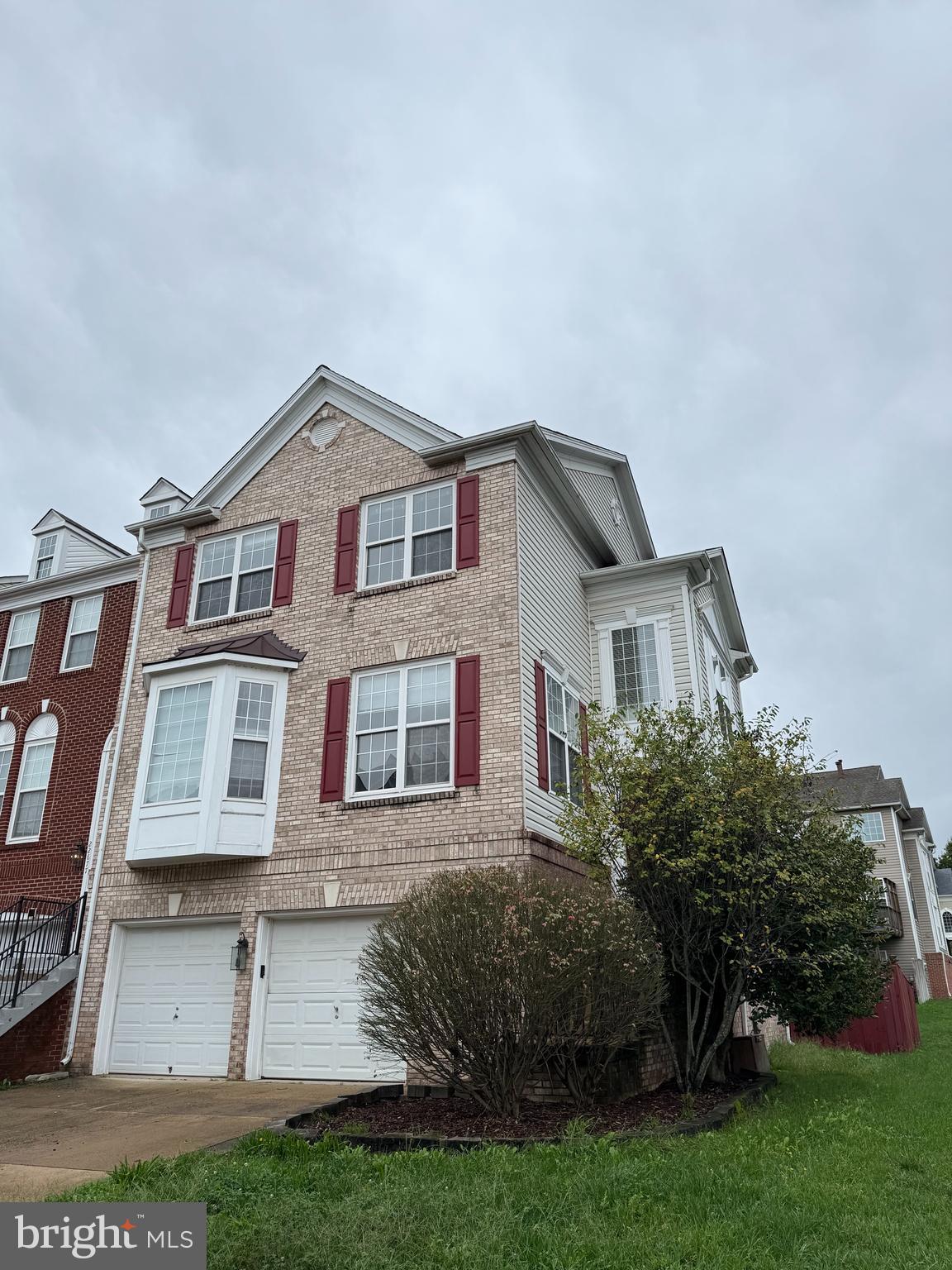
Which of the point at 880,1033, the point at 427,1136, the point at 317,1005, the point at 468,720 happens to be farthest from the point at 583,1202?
the point at 880,1033

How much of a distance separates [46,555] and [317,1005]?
12559 mm

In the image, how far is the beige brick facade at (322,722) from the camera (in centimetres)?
1246

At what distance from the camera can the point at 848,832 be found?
1273 cm

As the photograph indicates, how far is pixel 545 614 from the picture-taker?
14352mm

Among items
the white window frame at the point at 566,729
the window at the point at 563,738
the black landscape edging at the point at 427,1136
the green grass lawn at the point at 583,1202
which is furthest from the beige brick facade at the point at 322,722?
the green grass lawn at the point at 583,1202

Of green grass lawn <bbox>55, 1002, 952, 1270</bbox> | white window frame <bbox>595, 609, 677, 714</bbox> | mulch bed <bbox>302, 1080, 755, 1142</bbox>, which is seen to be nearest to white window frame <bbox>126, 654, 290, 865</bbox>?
mulch bed <bbox>302, 1080, 755, 1142</bbox>

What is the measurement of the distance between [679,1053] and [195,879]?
23.3 feet

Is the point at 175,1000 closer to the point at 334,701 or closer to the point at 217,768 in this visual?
the point at 217,768

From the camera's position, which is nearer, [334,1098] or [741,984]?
[334,1098]

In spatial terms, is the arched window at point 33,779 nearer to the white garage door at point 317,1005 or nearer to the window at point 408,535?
the white garage door at point 317,1005

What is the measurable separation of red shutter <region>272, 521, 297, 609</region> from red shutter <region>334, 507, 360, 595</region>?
2.83 ft

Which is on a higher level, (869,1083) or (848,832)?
(848,832)

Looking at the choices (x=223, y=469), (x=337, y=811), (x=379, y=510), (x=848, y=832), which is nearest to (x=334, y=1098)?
(x=337, y=811)

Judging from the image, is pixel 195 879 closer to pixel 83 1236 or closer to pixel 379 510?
pixel 379 510
